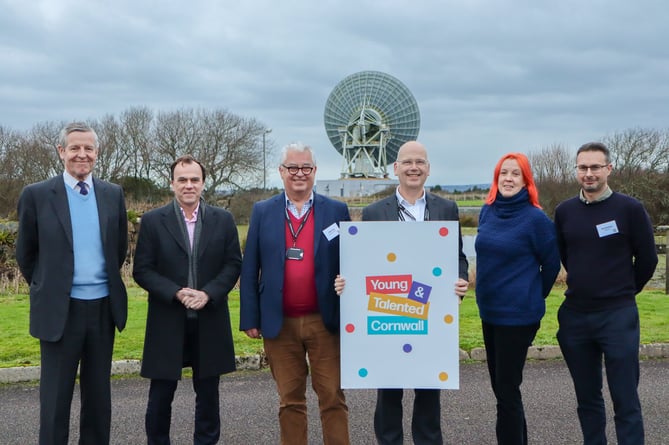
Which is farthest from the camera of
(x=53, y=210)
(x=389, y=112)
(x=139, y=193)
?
(x=389, y=112)

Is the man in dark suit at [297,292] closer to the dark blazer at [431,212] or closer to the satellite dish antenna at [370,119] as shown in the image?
the dark blazer at [431,212]

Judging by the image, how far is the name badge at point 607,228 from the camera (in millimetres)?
4387

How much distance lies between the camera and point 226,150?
48.0 metres

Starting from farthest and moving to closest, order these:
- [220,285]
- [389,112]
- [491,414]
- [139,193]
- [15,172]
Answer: [389,112] → [139,193] → [15,172] → [491,414] → [220,285]

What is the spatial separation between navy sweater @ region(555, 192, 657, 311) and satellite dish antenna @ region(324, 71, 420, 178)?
209ft

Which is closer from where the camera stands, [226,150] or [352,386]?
[352,386]

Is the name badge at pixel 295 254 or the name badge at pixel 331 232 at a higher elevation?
the name badge at pixel 331 232

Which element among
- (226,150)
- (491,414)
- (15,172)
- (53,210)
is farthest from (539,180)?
(53,210)

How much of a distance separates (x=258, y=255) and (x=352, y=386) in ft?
3.75

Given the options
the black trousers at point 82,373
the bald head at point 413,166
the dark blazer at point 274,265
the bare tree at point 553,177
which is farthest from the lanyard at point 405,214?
the bare tree at point 553,177

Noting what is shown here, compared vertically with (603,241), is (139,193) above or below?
above

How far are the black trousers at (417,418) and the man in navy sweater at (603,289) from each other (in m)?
1.07

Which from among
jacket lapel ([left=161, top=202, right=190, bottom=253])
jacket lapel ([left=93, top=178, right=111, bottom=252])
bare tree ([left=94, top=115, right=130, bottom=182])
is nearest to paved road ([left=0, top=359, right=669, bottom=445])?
jacket lapel ([left=161, top=202, right=190, bottom=253])

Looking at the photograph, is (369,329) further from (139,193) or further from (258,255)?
(139,193)
